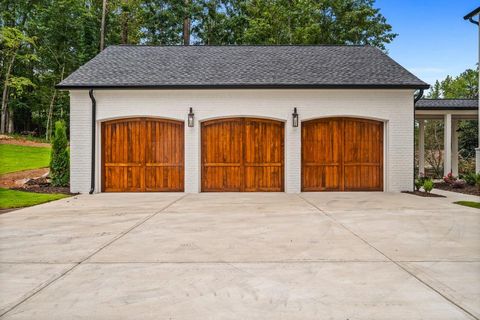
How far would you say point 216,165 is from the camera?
12.4 metres

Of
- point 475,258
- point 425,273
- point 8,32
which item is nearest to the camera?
point 425,273

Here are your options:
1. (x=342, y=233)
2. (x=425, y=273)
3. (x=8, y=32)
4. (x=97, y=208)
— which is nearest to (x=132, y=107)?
(x=97, y=208)

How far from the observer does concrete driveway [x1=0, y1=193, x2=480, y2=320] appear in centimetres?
298

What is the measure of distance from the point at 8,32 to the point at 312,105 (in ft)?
79.7

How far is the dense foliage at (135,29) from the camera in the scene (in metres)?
26.5

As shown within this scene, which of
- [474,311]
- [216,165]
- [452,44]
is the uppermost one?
[452,44]

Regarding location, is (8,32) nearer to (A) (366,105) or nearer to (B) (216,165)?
(B) (216,165)

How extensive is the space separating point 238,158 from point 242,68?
3326mm

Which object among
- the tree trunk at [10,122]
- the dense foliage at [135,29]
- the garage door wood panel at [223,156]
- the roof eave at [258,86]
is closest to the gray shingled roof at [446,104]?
the roof eave at [258,86]

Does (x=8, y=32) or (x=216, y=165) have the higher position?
(x=8, y=32)

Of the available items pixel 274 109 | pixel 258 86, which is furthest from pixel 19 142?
pixel 274 109

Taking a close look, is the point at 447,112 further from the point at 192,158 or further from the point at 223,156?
the point at 192,158

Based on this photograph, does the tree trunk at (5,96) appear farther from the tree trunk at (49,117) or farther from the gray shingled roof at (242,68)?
the gray shingled roof at (242,68)

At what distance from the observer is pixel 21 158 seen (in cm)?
1909
